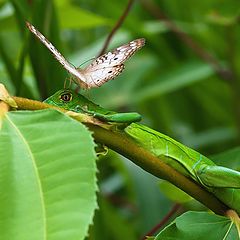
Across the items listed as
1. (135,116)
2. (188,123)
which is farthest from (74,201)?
(188,123)

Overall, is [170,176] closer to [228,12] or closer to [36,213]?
[36,213]

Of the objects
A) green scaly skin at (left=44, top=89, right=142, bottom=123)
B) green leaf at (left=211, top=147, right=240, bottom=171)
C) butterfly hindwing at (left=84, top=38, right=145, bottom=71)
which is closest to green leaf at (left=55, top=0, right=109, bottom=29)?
green leaf at (left=211, top=147, right=240, bottom=171)

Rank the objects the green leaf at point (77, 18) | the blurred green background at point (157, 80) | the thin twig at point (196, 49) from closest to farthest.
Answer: the green leaf at point (77, 18) → the blurred green background at point (157, 80) → the thin twig at point (196, 49)

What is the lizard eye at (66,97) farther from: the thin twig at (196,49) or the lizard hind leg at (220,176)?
the thin twig at (196,49)

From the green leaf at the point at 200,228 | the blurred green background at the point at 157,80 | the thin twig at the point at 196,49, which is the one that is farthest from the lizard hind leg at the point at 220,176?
the thin twig at the point at 196,49

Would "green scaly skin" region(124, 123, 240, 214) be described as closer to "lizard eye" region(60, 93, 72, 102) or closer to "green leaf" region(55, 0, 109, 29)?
→ "lizard eye" region(60, 93, 72, 102)

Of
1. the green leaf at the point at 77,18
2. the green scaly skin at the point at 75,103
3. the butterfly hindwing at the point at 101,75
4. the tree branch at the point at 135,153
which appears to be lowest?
the tree branch at the point at 135,153
